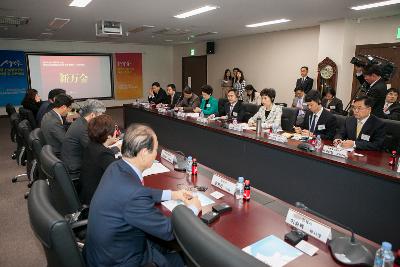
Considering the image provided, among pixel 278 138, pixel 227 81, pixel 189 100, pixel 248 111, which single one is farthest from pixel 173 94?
pixel 278 138

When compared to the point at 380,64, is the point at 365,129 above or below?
below

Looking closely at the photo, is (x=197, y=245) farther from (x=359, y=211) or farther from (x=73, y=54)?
(x=73, y=54)

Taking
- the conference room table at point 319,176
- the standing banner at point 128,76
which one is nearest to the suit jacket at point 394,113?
the conference room table at point 319,176

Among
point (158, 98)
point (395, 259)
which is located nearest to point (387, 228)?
point (395, 259)

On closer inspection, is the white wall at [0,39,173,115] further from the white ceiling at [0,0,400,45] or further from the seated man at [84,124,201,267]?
the seated man at [84,124,201,267]

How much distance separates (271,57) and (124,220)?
24.2 ft

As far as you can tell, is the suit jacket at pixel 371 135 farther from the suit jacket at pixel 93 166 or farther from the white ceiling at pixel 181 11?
the white ceiling at pixel 181 11

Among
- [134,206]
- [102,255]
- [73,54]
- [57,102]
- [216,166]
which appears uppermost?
[73,54]

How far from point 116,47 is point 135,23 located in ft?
15.3

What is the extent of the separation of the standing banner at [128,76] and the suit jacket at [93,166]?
9.35m

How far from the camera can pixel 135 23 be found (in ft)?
20.4

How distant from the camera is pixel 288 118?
3.85m

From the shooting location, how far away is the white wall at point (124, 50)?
9.02m

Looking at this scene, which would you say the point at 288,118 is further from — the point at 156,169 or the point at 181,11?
the point at 181,11
